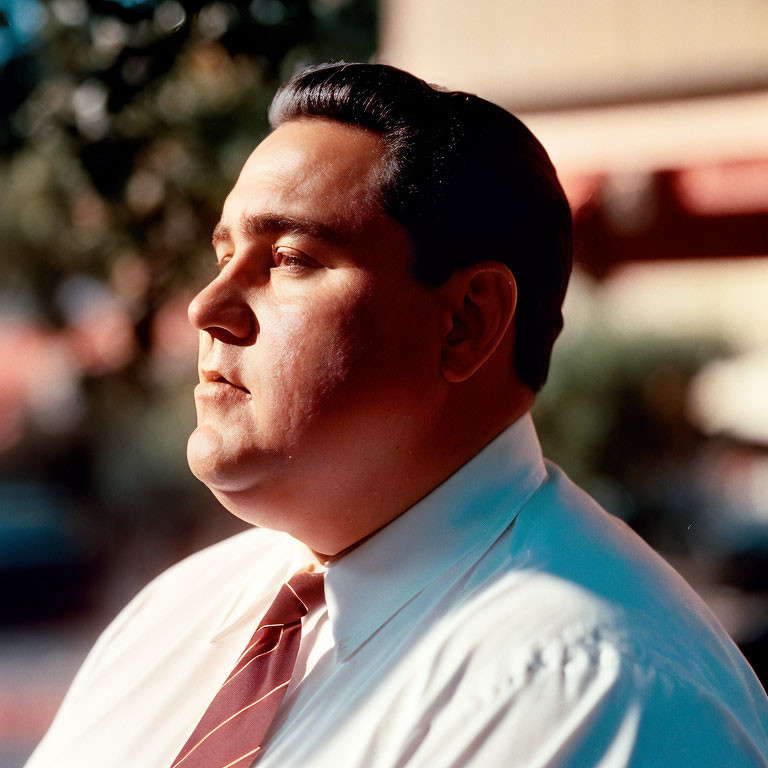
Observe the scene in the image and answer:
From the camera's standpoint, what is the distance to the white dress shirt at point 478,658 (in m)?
1.23

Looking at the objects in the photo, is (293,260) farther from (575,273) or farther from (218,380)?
(575,273)

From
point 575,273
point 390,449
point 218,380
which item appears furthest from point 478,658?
point 575,273

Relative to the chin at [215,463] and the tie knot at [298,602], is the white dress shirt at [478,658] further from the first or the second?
the chin at [215,463]

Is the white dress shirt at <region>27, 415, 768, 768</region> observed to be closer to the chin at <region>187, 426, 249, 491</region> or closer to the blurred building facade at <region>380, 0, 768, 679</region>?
the chin at <region>187, 426, 249, 491</region>

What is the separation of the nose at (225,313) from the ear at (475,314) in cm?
33

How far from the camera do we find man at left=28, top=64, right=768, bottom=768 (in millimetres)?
1370

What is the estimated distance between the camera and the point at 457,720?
1270 millimetres

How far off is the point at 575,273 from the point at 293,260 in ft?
15.9

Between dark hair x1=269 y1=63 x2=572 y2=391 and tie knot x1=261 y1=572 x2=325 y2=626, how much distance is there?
521 mm

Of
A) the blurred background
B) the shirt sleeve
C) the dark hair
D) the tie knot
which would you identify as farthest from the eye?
the blurred background

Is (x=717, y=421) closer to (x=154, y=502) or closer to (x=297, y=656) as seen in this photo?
(x=154, y=502)

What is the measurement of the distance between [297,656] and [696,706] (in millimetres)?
650

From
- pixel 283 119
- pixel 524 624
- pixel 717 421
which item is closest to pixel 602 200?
pixel 717 421

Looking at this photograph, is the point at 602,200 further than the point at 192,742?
Yes
